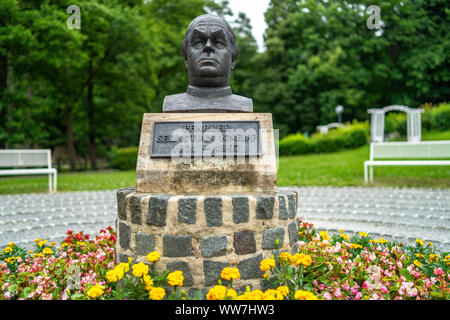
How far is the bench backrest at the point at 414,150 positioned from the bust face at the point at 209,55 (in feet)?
21.4

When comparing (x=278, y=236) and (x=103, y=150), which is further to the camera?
(x=103, y=150)

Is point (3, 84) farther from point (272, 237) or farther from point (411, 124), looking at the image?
point (411, 124)

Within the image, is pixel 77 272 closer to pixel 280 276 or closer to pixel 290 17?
pixel 280 276

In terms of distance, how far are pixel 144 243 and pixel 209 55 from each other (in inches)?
79.5

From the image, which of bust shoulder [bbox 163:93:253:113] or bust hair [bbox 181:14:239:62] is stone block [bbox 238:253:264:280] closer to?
bust shoulder [bbox 163:93:253:113]

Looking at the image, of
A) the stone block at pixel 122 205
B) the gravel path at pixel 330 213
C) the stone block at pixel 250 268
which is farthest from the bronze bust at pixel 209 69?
the gravel path at pixel 330 213

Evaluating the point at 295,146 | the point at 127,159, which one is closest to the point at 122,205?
the point at 127,159

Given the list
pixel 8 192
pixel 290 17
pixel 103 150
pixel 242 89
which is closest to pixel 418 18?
pixel 290 17

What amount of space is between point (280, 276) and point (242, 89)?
986 inches

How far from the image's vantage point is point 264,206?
2.67m

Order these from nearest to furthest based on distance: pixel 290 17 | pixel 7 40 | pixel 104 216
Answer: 1. pixel 104 216
2. pixel 7 40
3. pixel 290 17

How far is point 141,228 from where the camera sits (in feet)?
8.94

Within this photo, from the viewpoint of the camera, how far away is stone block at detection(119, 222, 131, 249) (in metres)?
2.83

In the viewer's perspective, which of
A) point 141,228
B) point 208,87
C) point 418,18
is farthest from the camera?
point 418,18
